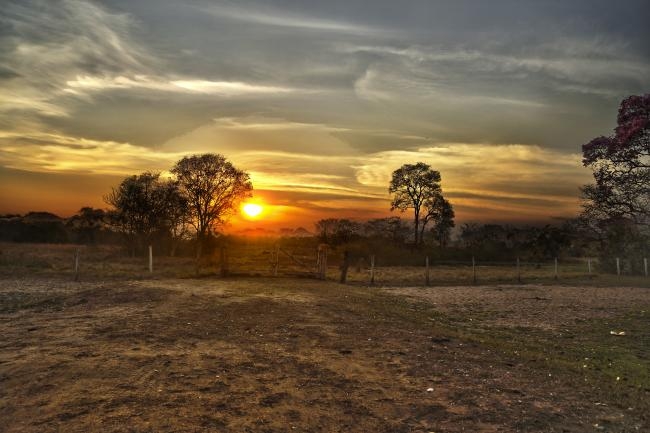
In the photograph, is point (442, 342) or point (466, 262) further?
point (466, 262)

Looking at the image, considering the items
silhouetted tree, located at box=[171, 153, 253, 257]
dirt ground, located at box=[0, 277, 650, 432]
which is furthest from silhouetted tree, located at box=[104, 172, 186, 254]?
dirt ground, located at box=[0, 277, 650, 432]

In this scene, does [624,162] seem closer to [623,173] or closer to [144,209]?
[623,173]

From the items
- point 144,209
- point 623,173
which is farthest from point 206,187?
point 623,173

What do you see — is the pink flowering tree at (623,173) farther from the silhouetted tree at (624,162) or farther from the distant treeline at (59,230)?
the distant treeline at (59,230)

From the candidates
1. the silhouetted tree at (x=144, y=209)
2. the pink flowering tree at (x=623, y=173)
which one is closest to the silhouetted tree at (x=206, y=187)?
the silhouetted tree at (x=144, y=209)

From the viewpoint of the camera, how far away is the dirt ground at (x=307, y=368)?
21.2 feet

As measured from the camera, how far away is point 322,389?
24.9 ft

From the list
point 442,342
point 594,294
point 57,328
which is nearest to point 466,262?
point 594,294

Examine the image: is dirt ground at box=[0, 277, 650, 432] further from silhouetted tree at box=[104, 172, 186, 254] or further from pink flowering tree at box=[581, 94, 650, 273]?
silhouetted tree at box=[104, 172, 186, 254]

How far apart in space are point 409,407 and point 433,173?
60448mm

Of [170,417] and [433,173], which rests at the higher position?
[433,173]

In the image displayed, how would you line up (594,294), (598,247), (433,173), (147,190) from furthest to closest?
(433,173)
(147,190)
(598,247)
(594,294)

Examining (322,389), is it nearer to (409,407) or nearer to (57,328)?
(409,407)

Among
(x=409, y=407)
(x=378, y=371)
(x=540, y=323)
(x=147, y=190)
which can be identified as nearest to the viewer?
(x=409, y=407)
